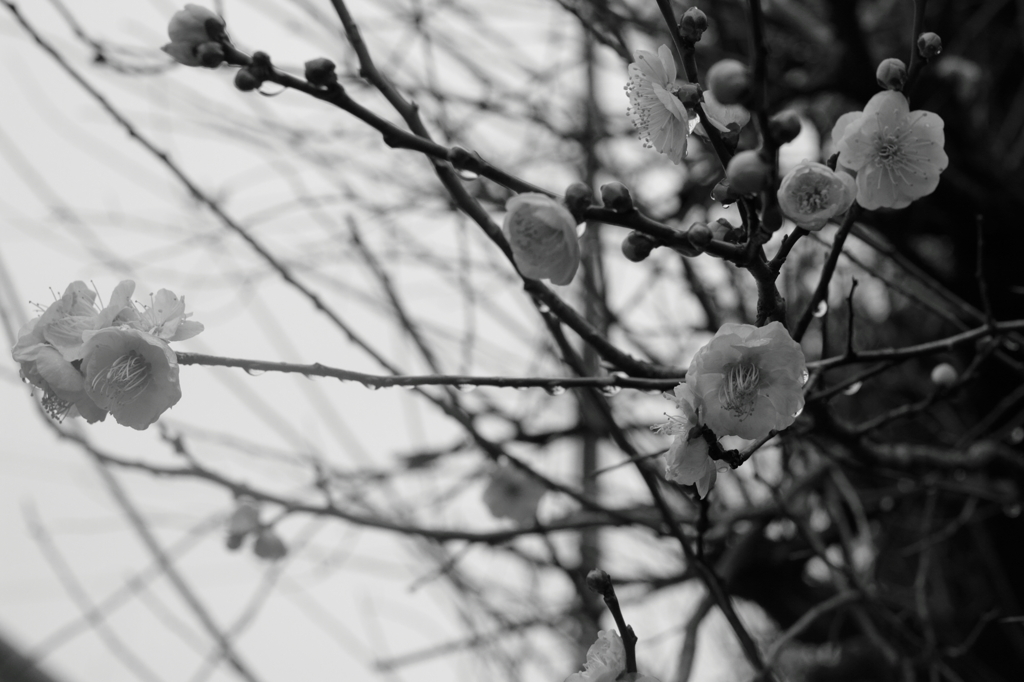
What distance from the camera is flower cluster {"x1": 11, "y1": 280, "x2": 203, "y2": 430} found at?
3.17ft

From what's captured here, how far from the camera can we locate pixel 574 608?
107 inches

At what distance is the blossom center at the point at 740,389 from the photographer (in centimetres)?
94

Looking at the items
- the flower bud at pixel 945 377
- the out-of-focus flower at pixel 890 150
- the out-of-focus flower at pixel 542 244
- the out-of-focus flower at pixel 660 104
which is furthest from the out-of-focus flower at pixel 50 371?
the flower bud at pixel 945 377

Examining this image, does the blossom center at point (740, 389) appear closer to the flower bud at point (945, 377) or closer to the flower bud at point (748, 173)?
the flower bud at point (748, 173)

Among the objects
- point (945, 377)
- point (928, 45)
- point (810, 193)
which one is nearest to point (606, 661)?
point (810, 193)

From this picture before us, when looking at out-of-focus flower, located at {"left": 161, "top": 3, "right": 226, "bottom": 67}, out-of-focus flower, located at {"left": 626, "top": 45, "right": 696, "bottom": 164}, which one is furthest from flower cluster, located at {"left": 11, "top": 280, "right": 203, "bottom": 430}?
out-of-focus flower, located at {"left": 626, "top": 45, "right": 696, "bottom": 164}

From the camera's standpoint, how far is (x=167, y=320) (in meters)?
1.04

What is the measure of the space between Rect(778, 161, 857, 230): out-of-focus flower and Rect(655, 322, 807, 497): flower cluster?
0.13 metres

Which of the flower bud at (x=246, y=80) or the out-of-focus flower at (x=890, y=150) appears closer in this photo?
the flower bud at (x=246, y=80)

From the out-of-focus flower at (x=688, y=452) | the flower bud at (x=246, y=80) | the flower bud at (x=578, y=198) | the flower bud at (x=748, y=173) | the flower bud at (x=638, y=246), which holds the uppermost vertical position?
the flower bud at (x=638, y=246)

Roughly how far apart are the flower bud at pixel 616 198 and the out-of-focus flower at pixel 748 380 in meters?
0.19

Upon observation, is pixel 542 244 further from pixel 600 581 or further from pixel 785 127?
pixel 600 581

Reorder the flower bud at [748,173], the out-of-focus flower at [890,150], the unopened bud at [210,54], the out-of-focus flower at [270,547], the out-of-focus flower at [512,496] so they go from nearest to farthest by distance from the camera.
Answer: the flower bud at [748,173] < the unopened bud at [210,54] < the out-of-focus flower at [890,150] < the out-of-focus flower at [270,547] < the out-of-focus flower at [512,496]

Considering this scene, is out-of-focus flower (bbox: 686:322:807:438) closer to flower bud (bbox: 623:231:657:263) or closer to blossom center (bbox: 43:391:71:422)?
flower bud (bbox: 623:231:657:263)
